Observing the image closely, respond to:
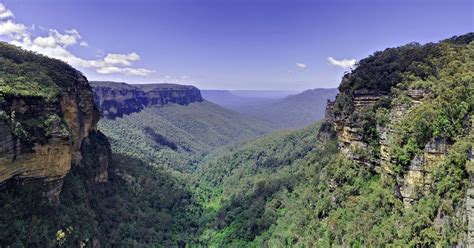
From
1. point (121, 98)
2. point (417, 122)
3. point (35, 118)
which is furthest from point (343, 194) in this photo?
point (121, 98)

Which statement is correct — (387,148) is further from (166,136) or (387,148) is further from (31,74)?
(166,136)

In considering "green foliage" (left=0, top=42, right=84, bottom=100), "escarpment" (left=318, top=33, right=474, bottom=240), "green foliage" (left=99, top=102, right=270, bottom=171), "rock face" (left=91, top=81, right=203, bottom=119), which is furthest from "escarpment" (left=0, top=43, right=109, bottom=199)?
"rock face" (left=91, top=81, right=203, bottom=119)

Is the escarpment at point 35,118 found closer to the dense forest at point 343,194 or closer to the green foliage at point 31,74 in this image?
the green foliage at point 31,74

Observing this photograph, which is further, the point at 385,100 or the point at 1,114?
the point at 385,100

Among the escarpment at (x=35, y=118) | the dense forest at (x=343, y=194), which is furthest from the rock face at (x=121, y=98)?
the escarpment at (x=35, y=118)

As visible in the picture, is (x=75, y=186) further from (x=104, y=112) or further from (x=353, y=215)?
(x=104, y=112)

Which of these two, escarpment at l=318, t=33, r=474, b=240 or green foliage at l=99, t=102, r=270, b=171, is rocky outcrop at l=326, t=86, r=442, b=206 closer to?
escarpment at l=318, t=33, r=474, b=240

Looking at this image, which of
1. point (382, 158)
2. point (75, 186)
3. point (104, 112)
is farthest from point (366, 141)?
point (104, 112)
